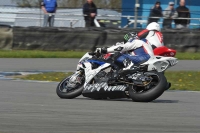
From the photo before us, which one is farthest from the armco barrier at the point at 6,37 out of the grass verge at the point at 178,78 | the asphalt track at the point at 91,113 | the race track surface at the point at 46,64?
the asphalt track at the point at 91,113

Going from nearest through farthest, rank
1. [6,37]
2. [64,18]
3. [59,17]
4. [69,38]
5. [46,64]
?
[46,64], [6,37], [69,38], [64,18], [59,17]

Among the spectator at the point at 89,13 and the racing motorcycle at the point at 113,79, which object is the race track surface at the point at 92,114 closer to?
the racing motorcycle at the point at 113,79

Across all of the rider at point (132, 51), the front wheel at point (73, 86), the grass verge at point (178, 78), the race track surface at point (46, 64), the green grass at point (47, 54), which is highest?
the rider at point (132, 51)

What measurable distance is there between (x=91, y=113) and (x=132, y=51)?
2125mm

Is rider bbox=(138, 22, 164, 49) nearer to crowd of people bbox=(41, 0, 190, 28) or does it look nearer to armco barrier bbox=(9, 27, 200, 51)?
armco barrier bbox=(9, 27, 200, 51)

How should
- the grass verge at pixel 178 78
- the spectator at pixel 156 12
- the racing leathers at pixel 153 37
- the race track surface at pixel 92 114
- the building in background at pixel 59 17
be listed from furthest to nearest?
the building in background at pixel 59 17 < the spectator at pixel 156 12 < the grass verge at pixel 178 78 < the racing leathers at pixel 153 37 < the race track surface at pixel 92 114

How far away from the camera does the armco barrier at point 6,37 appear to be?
759 inches

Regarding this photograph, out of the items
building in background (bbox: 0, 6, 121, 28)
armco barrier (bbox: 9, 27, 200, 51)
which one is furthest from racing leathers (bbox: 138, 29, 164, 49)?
building in background (bbox: 0, 6, 121, 28)

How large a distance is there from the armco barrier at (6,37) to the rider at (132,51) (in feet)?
33.1

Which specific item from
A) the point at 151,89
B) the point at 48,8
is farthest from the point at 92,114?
the point at 48,8

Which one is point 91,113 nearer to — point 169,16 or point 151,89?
point 151,89

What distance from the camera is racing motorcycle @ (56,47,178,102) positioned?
907 centimetres

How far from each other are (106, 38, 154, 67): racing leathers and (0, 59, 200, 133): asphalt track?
2.04 ft

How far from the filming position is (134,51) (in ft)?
31.6
